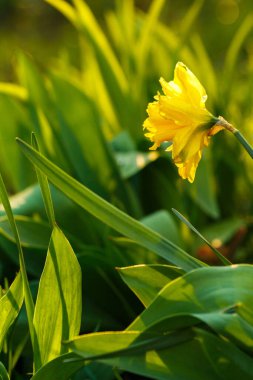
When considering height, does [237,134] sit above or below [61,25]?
below

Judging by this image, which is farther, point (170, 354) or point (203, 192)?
point (203, 192)

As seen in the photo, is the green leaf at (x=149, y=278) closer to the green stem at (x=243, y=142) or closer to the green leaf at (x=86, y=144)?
the green stem at (x=243, y=142)

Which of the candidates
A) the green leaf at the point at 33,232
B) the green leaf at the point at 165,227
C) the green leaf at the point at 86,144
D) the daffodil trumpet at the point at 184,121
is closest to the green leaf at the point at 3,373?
the daffodil trumpet at the point at 184,121

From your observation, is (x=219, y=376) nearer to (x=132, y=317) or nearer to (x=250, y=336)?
(x=250, y=336)

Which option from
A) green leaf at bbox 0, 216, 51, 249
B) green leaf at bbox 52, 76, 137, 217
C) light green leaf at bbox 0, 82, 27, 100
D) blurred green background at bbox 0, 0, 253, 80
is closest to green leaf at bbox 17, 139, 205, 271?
green leaf at bbox 0, 216, 51, 249

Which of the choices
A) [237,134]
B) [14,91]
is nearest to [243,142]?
[237,134]

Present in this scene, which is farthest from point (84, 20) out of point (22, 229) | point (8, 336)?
point (8, 336)

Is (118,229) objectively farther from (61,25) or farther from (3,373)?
(61,25)
